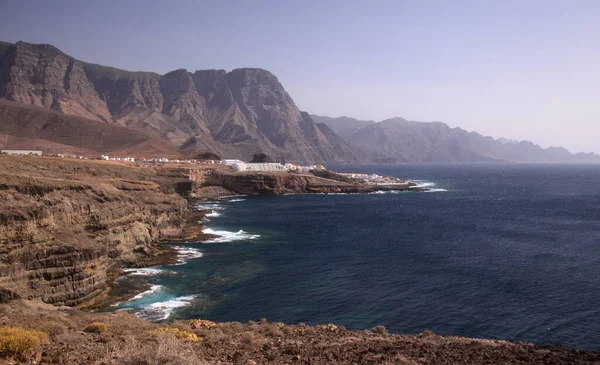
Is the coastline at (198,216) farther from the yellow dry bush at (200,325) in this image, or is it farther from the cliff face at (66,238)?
the yellow dry bush at (200,325)

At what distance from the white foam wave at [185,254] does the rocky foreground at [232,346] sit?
22456 millimetres

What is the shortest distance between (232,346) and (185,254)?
31.6 metres

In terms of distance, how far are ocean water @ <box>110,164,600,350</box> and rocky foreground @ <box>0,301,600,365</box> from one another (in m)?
7.81

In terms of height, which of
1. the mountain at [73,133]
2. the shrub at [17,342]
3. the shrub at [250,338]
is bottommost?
the shrub at [250,338]

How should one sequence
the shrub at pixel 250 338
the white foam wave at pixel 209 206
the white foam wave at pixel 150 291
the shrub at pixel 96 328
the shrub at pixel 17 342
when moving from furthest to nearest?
the white foam wave at pixel 209 206, the white foam wave at pixel 150 291, the shrub at pixel 96 328, the shrub at pixel 250 338, the shrub at pixel 17 342

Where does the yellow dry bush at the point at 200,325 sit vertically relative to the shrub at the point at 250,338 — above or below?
below

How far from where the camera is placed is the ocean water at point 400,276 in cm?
2844

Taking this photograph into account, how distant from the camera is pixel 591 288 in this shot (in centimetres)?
3441

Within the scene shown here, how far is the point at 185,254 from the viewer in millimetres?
46594

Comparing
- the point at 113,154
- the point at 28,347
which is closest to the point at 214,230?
the point at 28,347

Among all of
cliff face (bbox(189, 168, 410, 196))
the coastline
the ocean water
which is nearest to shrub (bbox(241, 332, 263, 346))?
the ocean water

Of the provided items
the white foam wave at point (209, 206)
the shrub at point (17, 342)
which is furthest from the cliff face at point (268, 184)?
the shrub at point (17, 342)

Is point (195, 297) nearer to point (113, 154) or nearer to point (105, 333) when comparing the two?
point (105, 333)

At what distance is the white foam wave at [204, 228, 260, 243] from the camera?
2182 inches
